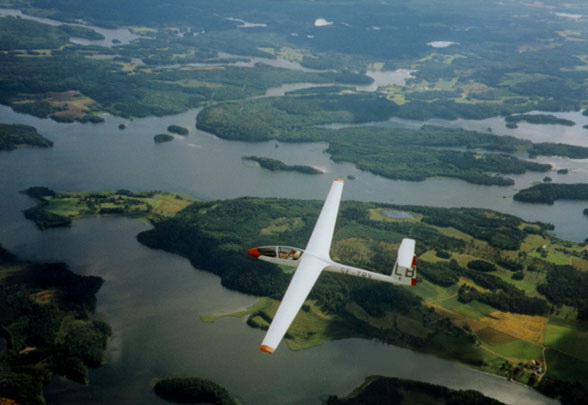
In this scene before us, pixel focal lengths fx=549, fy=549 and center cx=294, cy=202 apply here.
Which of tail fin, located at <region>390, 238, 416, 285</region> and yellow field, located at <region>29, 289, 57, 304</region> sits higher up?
tail fin, located at <region>390, 238, 416, 285</region>

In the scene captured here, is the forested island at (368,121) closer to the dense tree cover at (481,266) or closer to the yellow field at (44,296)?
the dense tree cover at (481,266)

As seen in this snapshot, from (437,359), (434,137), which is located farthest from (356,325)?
(434,137)

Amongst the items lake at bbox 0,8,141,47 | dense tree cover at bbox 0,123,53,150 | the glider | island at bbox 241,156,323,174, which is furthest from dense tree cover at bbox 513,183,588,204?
lake at bbox 0,8,141,47

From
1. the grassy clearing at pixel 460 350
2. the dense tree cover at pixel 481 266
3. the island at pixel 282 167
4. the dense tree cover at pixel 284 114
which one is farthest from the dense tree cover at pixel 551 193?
the grassy clearing at pixel 460 350

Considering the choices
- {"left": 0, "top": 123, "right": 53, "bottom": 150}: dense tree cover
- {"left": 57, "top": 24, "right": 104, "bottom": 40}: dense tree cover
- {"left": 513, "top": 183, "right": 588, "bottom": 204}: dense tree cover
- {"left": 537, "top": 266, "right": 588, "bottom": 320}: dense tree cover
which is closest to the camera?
{"left": 537, "top": 266, "right": 588, "bottom": 320}: dense tree cover

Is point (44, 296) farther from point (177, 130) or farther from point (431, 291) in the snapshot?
point (177, 130)

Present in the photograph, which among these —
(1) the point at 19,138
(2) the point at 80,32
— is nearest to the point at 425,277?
(1) the point at 19,138

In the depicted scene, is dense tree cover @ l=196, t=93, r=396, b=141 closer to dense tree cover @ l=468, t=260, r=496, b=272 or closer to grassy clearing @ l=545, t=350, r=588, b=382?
dense tree cover @ l=468, t=260, r=496, b=272
